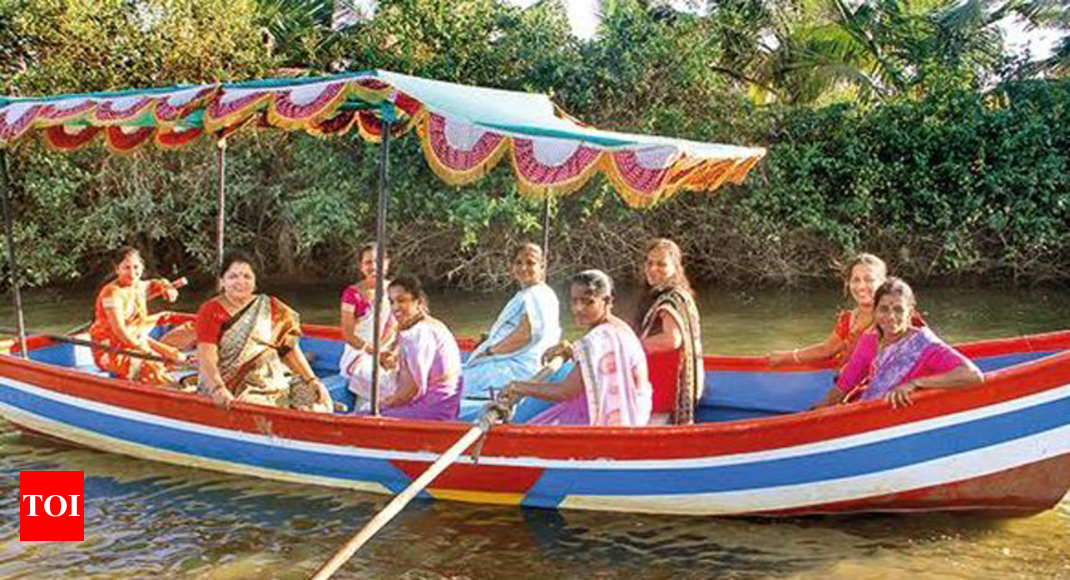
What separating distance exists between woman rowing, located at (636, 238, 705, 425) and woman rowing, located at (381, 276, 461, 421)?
43.5 inches

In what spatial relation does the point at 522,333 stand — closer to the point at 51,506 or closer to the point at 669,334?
the point at 669,334

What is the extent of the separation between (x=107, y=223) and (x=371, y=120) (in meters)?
8.57

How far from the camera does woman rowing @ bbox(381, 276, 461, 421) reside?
5.66 m

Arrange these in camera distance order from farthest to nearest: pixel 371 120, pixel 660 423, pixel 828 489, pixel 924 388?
pixel 371 120
pixel 660 423
pixel 828 489
pixel 924 388

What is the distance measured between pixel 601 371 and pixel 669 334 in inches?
20.1

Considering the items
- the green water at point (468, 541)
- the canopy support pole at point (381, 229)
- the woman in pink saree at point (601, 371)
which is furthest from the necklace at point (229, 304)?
the woman in pink saree at point (601, 371)

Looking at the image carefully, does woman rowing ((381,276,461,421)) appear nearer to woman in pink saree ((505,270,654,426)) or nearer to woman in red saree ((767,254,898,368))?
woman in pink saree ((505,270,654,426))

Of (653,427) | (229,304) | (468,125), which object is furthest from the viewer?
(229,304)

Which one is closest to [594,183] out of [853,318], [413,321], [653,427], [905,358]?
[853,318]

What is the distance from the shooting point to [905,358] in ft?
16.1

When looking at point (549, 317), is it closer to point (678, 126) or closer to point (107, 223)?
point (678, 126)

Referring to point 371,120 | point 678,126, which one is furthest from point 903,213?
point 371,120

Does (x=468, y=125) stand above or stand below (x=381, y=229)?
above

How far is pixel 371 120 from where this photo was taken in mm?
8039
